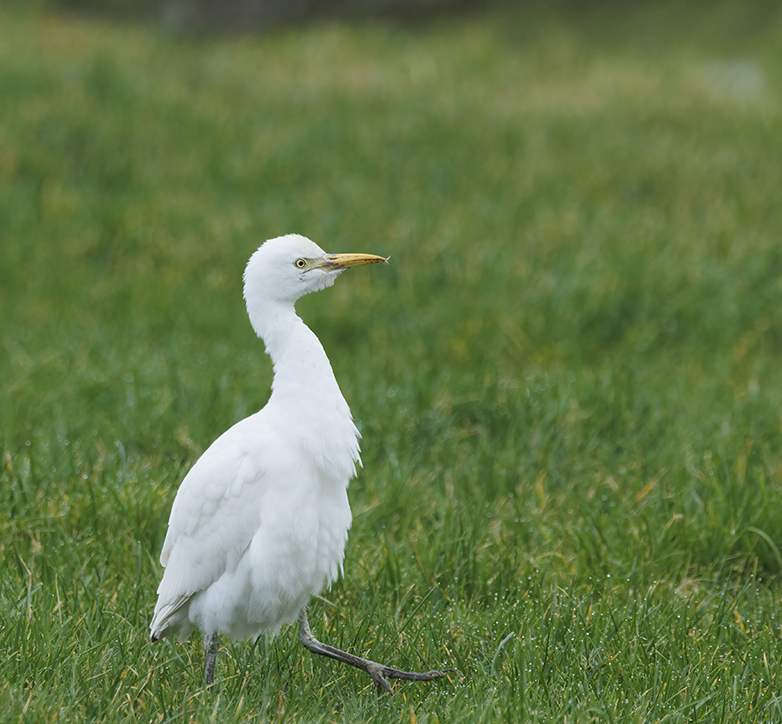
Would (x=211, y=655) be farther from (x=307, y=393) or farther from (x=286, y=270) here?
(x=286, y=270)

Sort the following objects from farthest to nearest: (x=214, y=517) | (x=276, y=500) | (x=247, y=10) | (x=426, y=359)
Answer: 1. (x=247, y=10)
2. (x=426, y=359)
3. (x=214, y=517)
4. (x=276, y=500)

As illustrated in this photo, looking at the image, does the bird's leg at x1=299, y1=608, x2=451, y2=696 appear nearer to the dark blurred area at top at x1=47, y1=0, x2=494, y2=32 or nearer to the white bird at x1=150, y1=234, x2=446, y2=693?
the white bird at x1=150, y1=234, x2=446, y2=693

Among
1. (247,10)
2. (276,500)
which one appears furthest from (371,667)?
(247,10)

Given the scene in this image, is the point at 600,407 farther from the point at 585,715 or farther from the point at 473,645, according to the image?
the point at 585,715

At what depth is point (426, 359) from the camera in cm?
668

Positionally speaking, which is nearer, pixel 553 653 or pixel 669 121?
pixel 553 653

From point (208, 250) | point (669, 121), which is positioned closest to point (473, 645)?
point (208, 250)

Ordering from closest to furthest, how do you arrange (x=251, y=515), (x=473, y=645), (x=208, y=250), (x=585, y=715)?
(x=585, y=715)
(x=251, y=515)
(x=473, y=645)
(x=208, y=250)

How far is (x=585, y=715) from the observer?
288cm

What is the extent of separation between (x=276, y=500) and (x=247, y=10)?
15322 millimetres

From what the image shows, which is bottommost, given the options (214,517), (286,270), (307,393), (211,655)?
(211,655)

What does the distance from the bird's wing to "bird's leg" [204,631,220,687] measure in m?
0.16

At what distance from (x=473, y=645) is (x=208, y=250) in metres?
5.50

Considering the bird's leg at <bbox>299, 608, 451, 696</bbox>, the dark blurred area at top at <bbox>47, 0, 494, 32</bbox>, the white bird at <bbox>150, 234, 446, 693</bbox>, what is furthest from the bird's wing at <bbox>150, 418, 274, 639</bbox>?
the dark blurred area at top at <bbox>47, 0, 494, 32</bbox>
